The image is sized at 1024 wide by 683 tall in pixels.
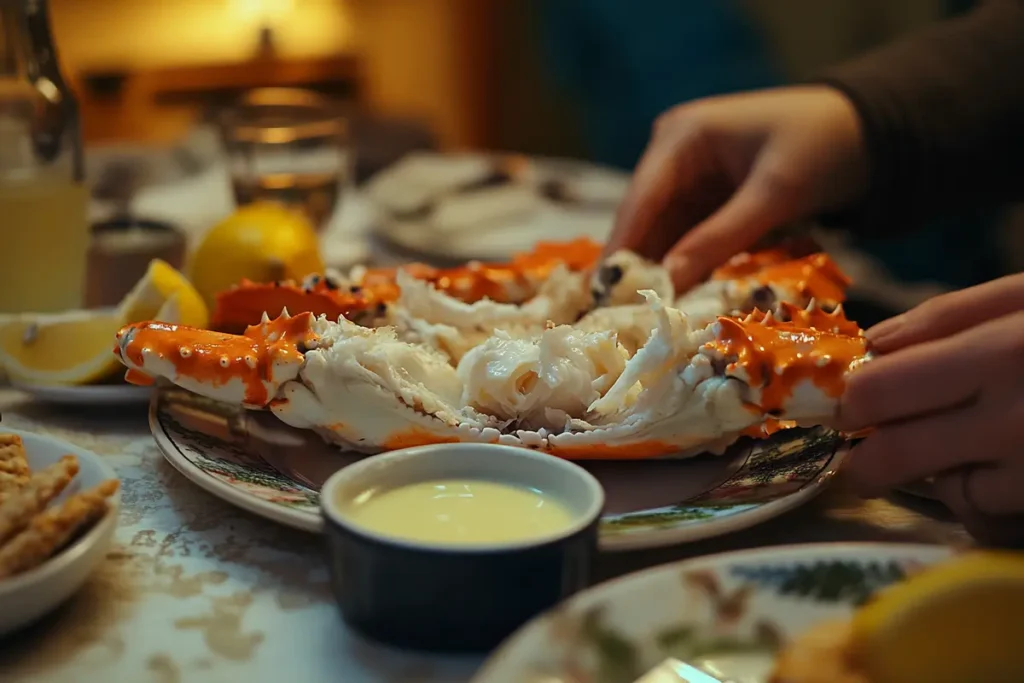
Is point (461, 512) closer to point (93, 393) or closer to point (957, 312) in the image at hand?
point (957, 312)

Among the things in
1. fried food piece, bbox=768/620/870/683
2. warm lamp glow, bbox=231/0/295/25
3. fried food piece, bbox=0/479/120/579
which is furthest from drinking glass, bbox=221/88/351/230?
warm lamp glow, bbox=231/0/295/25

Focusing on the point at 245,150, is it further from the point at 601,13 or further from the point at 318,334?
the point at 601,13

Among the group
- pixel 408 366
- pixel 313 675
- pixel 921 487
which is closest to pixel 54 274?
pixel 408 366

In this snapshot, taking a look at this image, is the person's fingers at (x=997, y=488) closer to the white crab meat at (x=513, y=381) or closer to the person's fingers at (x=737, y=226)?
the white crab meat at (x=513, y=381)

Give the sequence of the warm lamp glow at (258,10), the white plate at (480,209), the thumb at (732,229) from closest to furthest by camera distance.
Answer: the thumb at (732,229), the white plate at (480,209), the warm lamp glow at (258,10)

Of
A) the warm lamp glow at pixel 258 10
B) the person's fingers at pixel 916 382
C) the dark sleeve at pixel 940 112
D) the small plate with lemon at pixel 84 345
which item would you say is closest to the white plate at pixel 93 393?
the small plate with lemon at pixel 84 345

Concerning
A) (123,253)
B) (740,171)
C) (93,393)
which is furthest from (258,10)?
(93,393)
